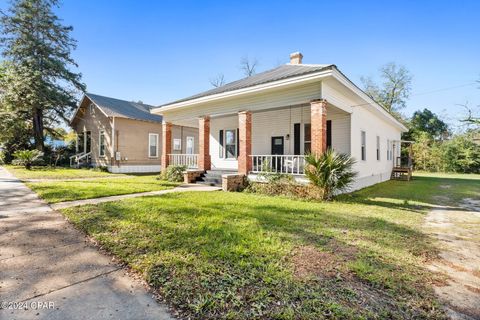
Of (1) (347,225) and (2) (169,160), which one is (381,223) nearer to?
(1) (347,225)

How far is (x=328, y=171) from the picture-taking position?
7.50 m

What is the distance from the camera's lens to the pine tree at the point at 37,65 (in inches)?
741

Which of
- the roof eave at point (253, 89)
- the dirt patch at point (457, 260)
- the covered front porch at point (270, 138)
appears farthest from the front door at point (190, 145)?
the dirt patch at point (457, 260)

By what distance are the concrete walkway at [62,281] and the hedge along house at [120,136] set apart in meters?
12.5

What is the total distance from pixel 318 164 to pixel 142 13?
1019 cm

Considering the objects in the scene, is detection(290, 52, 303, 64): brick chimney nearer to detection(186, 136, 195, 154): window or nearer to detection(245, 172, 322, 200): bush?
detection(245, 172, 322, 200): bush

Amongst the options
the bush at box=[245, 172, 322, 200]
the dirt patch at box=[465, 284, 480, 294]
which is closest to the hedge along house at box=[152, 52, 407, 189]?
the bush at box=[245, 172, 322, 200]

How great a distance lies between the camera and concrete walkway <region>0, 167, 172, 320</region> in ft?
7.16

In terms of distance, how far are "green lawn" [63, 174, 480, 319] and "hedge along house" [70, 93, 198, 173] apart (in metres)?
12.0

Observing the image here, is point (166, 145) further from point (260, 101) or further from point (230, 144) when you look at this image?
point (260, 101)

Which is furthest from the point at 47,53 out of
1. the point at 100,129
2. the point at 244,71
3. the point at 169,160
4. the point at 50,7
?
the point at 244,71

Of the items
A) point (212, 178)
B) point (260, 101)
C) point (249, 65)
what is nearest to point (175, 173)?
point (212, 178)

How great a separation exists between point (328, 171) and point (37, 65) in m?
24.0

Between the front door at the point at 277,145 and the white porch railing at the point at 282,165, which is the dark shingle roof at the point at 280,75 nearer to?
the white porch railing at the point at 282,165
